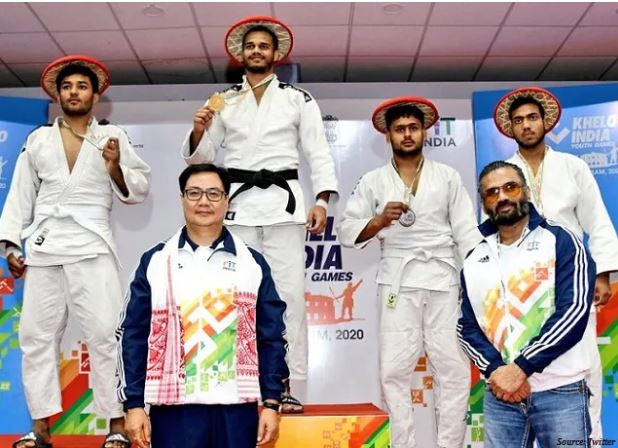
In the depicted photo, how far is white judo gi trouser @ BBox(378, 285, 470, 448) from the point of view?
3.75m

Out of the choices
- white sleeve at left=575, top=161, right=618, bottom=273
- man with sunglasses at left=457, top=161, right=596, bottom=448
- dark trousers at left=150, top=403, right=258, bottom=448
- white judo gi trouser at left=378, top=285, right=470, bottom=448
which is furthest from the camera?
white sleeve at left=575, top=161, right=618, bottom=273

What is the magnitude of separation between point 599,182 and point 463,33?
5.12ft

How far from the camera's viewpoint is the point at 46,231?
3.75 metres

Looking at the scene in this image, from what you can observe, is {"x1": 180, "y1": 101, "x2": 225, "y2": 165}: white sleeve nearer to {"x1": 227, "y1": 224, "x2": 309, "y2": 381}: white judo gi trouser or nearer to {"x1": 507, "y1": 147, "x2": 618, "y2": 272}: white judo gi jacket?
{"x1": 227, "y1": 224, "x2": 309, "y2": 381}: white judo gi trouser

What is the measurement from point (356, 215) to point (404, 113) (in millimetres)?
666

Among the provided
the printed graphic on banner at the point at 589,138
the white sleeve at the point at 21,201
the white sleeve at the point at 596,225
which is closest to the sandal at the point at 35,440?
the white sleeve at the point at 21,201

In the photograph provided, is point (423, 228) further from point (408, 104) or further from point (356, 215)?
point (408, 104)

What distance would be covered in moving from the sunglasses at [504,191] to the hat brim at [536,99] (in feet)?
5.16

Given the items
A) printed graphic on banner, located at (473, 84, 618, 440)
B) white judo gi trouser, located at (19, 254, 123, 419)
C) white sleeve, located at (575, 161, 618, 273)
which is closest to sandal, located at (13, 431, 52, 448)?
white judo gi trouser, located at (19, 254, 123, 419)

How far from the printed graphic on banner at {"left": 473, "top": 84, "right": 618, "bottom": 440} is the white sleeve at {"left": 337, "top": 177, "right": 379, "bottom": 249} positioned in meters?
1.54

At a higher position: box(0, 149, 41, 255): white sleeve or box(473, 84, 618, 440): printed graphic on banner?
box(473, 84, 618, 440): printed graphic on banner

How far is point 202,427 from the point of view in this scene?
8.27ft

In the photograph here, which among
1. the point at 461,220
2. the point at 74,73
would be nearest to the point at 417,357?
the point at 461,220

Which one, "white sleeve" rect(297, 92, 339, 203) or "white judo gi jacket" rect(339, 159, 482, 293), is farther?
"white judo gi jacket" rect(339, 159, 482, 293)
